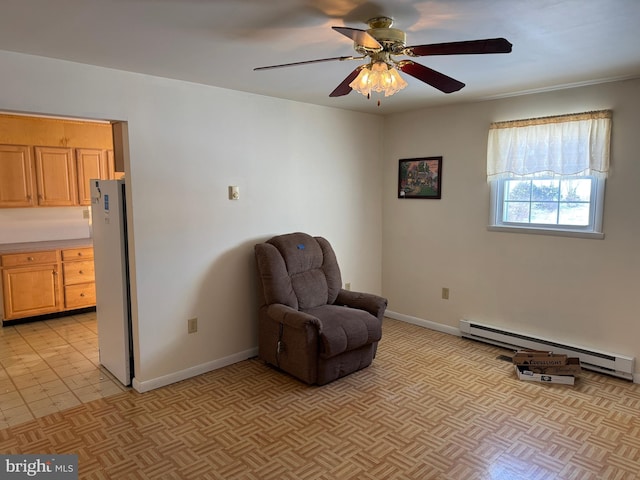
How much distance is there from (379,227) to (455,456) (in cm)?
300

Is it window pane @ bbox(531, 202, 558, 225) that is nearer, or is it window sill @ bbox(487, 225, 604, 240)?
window sill @ bbox(487, 225, 604, 240)

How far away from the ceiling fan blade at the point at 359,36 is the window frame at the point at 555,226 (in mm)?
2511

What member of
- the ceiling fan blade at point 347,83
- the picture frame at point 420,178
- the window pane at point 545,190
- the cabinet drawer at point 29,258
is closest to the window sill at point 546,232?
the window pane at point 545,190

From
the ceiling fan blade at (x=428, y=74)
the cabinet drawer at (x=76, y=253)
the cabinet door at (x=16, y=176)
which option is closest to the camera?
the ceiling fan blade at (x=428, y=74)

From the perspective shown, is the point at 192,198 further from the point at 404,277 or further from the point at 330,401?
the point at 404,277

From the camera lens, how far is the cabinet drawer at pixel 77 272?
513 cm

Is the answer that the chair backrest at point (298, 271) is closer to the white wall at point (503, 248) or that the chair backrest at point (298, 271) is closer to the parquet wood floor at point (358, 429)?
the parquet wood floor at point (358, 429)

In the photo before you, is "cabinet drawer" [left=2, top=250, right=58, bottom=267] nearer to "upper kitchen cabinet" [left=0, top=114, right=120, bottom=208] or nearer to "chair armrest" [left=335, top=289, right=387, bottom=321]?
"upper kitchen cabinet" [left=0, top=114, right=120, bottom=208]

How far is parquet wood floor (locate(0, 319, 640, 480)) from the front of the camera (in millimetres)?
2395

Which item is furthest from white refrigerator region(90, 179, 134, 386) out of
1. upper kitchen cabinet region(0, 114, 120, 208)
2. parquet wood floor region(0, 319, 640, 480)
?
upper kitchen cabinet region(0, 114, 120, 208)

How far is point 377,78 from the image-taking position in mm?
2170

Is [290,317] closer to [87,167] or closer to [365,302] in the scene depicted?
[365,302]

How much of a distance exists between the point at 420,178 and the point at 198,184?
95.7 inches

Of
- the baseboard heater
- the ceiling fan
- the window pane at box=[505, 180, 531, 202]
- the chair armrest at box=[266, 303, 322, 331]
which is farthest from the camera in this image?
the window pane at box=[505, 180, 531, 202]
